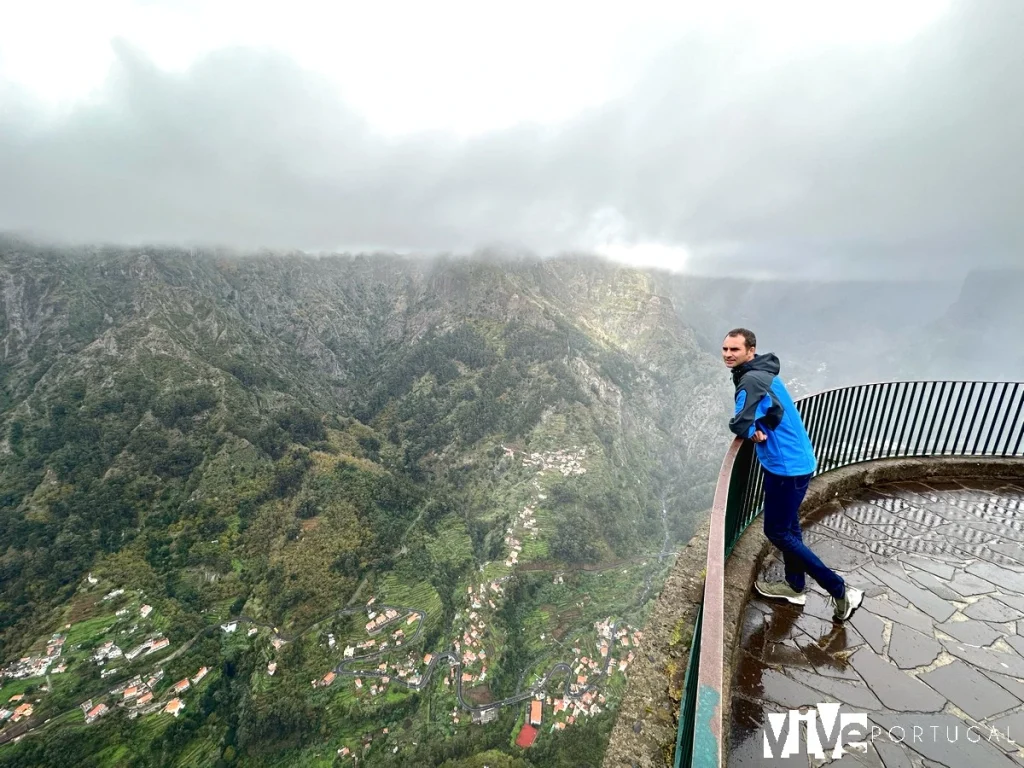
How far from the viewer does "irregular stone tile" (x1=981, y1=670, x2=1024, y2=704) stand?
338 centimetres

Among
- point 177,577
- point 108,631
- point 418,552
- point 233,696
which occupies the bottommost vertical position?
point 233,696

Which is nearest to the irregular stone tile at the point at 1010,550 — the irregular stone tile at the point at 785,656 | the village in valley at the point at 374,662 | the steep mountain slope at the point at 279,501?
the irregular stone tile at the point at 785,656

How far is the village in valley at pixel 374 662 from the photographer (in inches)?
2036

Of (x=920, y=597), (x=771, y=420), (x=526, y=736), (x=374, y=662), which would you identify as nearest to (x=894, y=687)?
(x=920, y=597)

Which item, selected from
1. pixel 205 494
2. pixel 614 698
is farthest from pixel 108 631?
pixel 614 698

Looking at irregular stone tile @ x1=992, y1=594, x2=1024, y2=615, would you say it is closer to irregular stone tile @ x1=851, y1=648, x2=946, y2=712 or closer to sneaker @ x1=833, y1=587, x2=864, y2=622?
sneaker @ x1=833, y1=587, x2=864, y2=622

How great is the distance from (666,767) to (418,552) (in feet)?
282

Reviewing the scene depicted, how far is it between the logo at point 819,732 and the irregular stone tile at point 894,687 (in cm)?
34

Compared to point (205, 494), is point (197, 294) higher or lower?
higher

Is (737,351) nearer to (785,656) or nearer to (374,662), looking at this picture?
(785,656)

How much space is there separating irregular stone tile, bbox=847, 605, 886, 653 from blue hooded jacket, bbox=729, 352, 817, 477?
1800 mm

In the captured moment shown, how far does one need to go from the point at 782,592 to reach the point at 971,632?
68.4 inches

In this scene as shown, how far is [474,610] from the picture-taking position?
67.6 metres

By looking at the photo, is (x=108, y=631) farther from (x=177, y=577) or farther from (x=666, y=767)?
(x=666, y=767)
